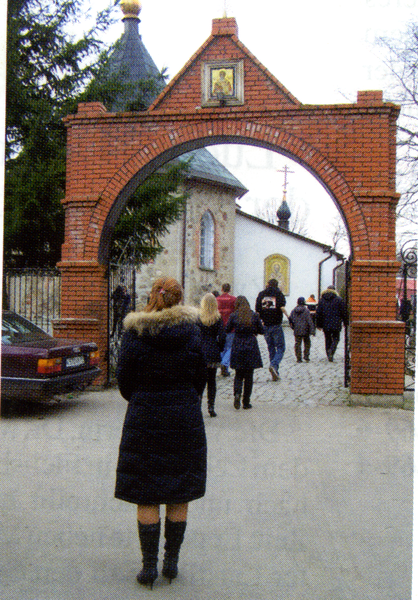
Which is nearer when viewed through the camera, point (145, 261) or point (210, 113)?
point (210, 113)

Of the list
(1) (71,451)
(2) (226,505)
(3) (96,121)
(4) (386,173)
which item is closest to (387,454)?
(2) (226,505)

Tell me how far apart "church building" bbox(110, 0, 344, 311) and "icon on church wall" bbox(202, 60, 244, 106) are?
37.6 ft

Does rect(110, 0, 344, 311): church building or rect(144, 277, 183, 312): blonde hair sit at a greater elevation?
rect(110, 0, 344, 311): church building

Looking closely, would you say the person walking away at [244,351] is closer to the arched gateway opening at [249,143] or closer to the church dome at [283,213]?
the arched gateway opening at [249,143]

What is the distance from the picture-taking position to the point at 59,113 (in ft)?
37.8

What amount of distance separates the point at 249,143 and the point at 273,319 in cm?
342

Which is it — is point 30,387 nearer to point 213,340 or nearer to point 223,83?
point 213,340

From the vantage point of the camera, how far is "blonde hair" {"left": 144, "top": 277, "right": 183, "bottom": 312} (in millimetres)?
3723

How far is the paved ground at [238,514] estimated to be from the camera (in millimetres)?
3562

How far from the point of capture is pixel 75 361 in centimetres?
866

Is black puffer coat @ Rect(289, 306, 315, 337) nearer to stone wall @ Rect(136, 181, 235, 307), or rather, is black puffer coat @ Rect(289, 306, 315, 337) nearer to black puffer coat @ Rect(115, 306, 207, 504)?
stone wall @ Rect(136, 181, 235, 307)

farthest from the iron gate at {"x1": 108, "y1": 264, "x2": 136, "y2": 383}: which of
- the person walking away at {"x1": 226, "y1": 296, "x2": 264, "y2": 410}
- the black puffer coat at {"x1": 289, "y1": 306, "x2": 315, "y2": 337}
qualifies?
the black puffer coat at {"x1": 289, "y1": 306, "x2": 315, "y2": 337}

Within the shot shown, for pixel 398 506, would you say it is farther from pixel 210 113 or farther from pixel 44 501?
pixel 210 113

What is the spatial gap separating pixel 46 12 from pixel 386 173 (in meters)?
5.58
